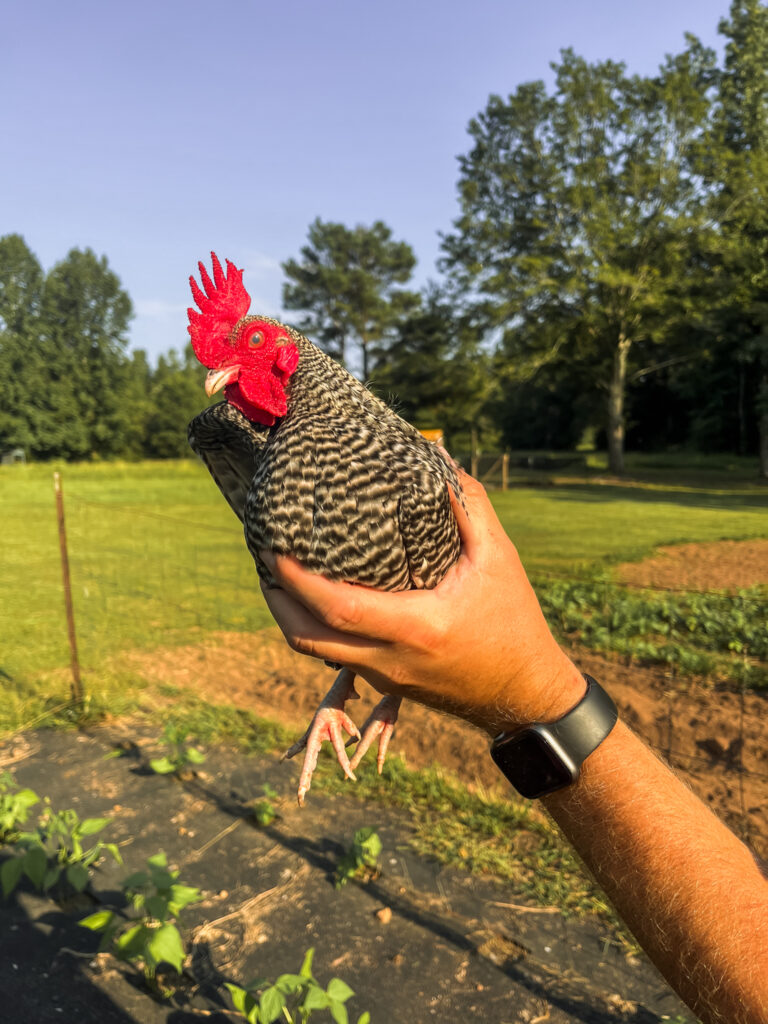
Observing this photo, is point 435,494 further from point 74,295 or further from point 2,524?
point 74,295

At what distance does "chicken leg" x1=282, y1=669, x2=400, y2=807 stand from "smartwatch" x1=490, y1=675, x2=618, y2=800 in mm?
616

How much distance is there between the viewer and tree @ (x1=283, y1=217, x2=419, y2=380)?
33.1 metres

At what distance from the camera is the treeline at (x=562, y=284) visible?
91.8ft

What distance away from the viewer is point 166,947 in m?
2.60

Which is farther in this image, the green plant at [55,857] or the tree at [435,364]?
the tree at [435,364]

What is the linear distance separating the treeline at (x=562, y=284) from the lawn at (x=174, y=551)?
7790 millimetres

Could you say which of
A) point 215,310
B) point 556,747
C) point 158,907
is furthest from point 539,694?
point 158,907

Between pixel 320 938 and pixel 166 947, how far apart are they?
35.3 inches

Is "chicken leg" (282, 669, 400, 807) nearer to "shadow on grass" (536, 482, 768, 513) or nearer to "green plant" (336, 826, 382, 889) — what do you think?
"green plant" (336, 826, 382, 889)

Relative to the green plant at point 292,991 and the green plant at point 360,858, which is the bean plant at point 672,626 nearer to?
the green plant at point 360,858

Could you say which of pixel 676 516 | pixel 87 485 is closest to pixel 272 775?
pixel 676 516

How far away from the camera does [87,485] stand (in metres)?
30.2

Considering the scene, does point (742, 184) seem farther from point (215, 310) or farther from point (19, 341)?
point (19, 341)

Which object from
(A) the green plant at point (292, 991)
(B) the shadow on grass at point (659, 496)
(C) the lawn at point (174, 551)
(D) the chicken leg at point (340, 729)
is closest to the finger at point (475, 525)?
(D) the chicken leg at point (340, 729)
